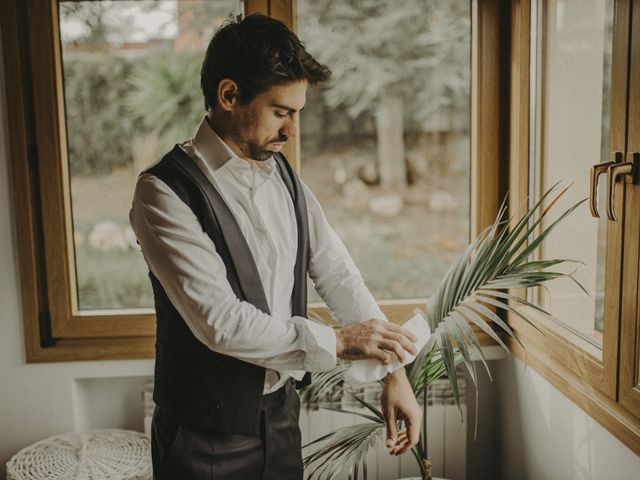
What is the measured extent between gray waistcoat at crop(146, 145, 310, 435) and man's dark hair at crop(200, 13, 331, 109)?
197 mm

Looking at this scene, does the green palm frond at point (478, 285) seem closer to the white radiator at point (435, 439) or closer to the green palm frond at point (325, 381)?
the green palm frond at point (325, 381)

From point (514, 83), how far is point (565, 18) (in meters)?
0.30

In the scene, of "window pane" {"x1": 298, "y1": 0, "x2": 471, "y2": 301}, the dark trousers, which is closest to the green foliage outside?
"window pane" {"x1": 298, "y1": 0, "x2": 471, "y2": 301}

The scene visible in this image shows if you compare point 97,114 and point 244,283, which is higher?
point 97,114

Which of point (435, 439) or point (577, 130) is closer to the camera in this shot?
point (577, 130)

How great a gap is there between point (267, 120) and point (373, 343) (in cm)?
52

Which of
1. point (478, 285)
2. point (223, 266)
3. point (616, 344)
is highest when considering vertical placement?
point (223, 266)

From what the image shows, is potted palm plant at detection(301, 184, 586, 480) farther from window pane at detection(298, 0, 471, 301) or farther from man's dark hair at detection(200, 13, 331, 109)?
man's dark hair at detection(200, 13, 331, 109)

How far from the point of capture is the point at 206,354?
1.34 meters

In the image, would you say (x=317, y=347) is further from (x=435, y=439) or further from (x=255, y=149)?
(x=435, y=439)

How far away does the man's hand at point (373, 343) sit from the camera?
127cm

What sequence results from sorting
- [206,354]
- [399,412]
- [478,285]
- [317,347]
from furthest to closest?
[478,285] < [399,412] < [206,354] < [317,347]

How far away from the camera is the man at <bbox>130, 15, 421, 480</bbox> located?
1.24 meters

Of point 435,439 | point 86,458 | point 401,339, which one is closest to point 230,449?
point 401,339
